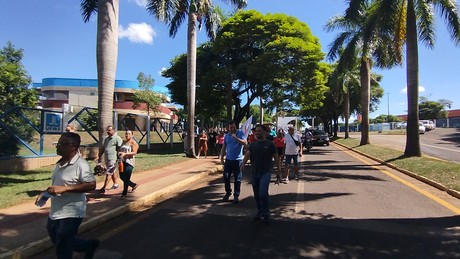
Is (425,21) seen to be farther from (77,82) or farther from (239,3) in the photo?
(77,82)

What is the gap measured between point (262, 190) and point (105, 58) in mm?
7165

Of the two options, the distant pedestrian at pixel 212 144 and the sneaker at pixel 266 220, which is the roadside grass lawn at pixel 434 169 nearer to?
the sneaker at pixel 266 220

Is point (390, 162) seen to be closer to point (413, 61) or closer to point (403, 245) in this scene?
point (413, 61)

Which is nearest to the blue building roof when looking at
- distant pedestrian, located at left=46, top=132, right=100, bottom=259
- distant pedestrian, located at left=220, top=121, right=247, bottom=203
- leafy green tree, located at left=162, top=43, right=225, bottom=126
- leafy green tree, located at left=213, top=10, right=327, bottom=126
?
leafy green tree, located at left=162, top=43, right=225, bottom=126

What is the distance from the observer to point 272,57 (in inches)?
968

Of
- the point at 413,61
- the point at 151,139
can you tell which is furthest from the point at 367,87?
the point at 151,139

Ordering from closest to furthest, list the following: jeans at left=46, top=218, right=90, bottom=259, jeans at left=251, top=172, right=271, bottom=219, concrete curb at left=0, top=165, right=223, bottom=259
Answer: jeans at left=46, top=218, right=90, bottom=259 < concrete curb at left=0, top=165, right=223, bottom=259 < jeans at left=251, top=172, right=271, bottom=219

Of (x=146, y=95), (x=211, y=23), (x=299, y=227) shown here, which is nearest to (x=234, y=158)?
(x=299, y=227)

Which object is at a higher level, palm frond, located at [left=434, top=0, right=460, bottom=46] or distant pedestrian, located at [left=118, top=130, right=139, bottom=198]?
palm frond, located at [left=434, top=0, right=460, bottom=46]

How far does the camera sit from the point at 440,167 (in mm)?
12688

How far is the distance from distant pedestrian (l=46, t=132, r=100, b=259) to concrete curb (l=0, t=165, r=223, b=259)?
1.49m

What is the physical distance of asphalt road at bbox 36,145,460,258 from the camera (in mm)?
5301

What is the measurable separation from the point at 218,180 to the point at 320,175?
341 centimetres

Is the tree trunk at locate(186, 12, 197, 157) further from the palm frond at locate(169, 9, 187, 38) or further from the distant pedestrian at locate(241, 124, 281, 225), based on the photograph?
the distant pedestrian at locate(241, 124, 281, 225)
